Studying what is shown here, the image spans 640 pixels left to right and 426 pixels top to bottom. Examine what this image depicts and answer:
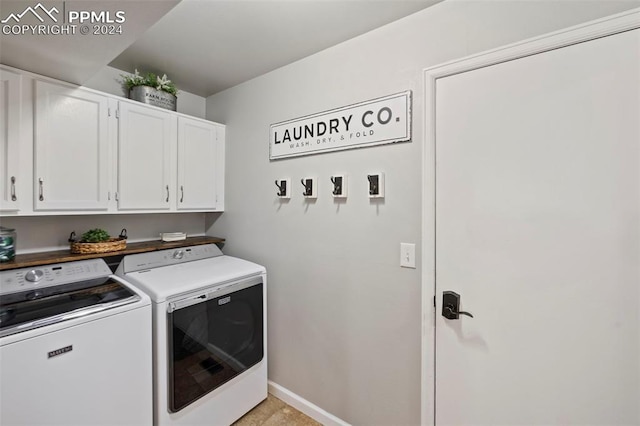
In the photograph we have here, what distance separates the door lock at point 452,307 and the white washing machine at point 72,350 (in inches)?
59.8

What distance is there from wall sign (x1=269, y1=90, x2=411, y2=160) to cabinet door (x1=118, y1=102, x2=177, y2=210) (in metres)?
0.77

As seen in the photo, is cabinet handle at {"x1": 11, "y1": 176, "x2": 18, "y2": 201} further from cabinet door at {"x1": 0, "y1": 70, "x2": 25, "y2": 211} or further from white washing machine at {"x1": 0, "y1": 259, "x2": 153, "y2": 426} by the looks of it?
white washing machine at {"x1": 0, "y1": 259, "x2": 153, "y2": 426}

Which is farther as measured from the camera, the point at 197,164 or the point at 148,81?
the point at 197,164

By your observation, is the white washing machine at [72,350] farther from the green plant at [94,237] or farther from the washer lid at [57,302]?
the green plant at [94,237]

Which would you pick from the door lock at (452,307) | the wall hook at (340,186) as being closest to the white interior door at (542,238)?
the door lock at (452,307)

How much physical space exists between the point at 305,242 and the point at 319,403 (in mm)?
1082

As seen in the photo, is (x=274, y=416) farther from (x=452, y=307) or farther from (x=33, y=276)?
(x=33, y=276)

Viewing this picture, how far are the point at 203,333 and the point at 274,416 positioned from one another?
815 millimetres

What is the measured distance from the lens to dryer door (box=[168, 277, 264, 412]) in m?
1.50

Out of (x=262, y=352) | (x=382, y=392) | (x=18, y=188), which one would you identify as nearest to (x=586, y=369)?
(x=382, y=392)

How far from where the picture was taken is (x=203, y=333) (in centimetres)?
163

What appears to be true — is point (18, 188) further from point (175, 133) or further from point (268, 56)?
point (268, 56)

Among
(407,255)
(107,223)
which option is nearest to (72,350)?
(107,223)

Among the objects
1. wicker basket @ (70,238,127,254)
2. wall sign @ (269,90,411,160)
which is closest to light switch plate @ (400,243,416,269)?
wall sign @ (269,90,411,160)
